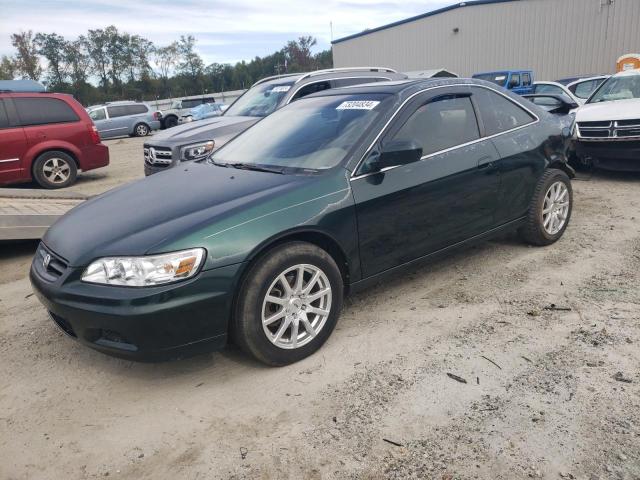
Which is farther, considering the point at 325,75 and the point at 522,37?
the point at 522,37

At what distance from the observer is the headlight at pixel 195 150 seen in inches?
280

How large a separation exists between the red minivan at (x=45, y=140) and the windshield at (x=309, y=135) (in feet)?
21.4

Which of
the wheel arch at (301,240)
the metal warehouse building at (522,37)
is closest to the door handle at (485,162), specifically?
the wheel arch at (301,240)

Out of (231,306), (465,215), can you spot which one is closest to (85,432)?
(231,306)

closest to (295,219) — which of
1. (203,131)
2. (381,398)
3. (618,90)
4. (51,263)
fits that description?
(381,398)

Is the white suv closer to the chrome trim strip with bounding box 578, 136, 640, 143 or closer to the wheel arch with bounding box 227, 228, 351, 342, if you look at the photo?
the chrome trim strip with bounding box 578, 136, 640, 143

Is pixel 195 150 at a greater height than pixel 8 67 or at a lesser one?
lesser

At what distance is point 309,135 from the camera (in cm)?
385

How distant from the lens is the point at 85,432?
8.71 ft

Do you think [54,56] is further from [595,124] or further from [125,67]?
[595,124]

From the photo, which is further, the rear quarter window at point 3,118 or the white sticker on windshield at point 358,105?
the rear quarter window at point 3,118

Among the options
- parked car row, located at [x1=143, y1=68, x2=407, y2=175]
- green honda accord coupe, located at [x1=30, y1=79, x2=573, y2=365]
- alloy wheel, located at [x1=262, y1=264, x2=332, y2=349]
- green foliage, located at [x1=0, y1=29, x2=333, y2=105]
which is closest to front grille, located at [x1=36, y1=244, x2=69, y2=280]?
green honda accord coupe, located at [x1=30, y1=79, x2=573, y2=365]

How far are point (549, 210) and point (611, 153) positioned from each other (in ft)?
11.3

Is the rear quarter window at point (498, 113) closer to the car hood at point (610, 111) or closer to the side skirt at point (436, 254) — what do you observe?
the side skirt at point (436, 254)
